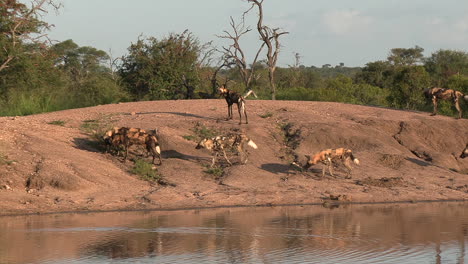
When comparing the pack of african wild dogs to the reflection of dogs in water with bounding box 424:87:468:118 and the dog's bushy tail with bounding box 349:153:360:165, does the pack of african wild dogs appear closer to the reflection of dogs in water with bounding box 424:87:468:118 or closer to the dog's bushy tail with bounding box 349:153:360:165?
the dog's bushy tail with bounding box 349:153:360:165

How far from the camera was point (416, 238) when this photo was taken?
12.6m

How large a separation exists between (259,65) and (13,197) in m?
65.6

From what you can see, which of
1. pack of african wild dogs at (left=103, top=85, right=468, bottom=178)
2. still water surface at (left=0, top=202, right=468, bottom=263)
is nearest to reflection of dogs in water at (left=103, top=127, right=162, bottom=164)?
pack of african wild dogs at (left=103, top=85, right=468, bottom=178)

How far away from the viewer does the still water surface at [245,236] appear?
10.8m

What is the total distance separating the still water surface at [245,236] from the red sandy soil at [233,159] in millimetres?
1327

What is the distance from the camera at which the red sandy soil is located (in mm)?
17969

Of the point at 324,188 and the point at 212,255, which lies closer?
the point at 212,255

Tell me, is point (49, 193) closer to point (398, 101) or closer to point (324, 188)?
point (324, 188)

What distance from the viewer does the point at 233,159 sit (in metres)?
21.4

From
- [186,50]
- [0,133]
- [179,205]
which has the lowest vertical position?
[179,205]

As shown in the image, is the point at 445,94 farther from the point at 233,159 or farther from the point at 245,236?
the point at 245,236

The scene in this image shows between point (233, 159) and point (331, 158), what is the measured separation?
2902mm

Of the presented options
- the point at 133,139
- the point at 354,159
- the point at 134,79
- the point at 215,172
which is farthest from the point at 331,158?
the point at 134,79

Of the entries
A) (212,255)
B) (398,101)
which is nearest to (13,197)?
(212,255)
